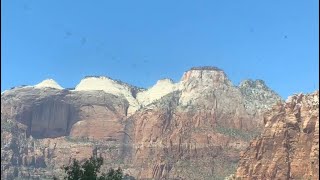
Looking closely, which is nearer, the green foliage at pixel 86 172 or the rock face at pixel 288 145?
the green foliage at pixel 86 172

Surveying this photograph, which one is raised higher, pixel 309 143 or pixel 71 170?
pixel 309 143

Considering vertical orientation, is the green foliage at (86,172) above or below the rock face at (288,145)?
below

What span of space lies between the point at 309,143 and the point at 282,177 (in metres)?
10.7

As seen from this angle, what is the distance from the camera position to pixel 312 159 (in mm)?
118000

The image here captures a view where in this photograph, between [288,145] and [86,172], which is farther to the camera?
[288,145]

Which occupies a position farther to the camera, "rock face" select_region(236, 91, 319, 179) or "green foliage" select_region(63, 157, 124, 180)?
"rock face" select_region(236, 91, 319, 179)

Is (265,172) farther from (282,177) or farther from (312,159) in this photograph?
(312,159)

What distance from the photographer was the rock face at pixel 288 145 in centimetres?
12188

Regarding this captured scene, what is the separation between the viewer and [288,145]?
131m

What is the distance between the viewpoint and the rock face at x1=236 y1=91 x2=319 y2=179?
12188 cm

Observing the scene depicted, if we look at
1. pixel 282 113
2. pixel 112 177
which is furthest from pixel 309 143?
pixel 112 177

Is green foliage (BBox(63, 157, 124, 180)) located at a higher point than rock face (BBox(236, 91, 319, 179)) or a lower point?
lower

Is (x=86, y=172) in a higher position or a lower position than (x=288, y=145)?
lower

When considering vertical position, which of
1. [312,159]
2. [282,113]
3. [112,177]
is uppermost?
[282,113]
